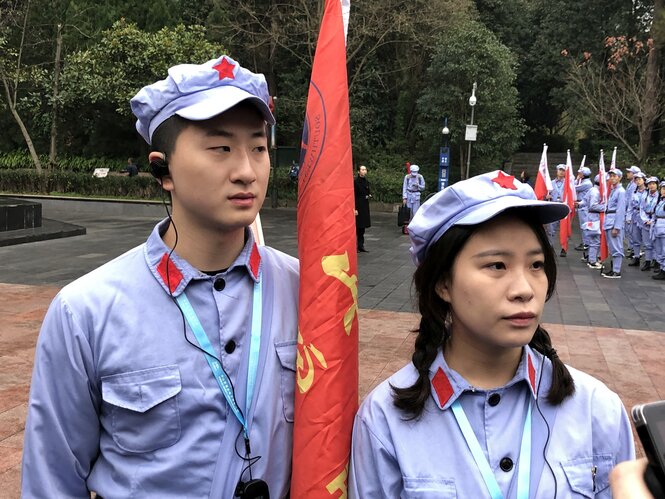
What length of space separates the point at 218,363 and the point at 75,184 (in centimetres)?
2298

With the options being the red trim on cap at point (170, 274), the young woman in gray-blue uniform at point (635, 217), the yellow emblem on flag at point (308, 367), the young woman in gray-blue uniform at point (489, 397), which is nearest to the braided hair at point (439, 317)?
the young woman in gray-blue uniform at point (489, 397)

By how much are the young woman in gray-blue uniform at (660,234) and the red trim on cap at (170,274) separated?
38.8ft

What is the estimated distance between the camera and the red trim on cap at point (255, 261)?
1.74 m

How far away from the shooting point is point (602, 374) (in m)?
5.83

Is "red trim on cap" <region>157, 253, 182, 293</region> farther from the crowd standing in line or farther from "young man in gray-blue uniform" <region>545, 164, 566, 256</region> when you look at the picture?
"young man in gray-blue uniform" <region>545, 164, 566, 256</region>

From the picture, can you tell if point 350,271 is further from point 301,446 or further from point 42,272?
point 42,272

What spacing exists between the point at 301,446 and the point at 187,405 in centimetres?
31

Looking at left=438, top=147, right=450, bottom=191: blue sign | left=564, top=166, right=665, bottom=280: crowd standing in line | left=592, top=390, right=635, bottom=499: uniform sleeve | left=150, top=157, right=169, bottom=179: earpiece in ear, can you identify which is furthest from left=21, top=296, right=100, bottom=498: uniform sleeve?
left=438, top=147, right=450, bottom=191: blue sign

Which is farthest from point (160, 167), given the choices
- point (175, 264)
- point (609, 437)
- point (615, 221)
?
point (615, 221)

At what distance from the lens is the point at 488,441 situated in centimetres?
161

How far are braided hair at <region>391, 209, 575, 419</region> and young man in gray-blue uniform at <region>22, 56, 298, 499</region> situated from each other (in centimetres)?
34

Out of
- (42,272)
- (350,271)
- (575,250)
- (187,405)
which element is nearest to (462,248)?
(350,271)

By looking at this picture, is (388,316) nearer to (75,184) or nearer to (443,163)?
(443,163)

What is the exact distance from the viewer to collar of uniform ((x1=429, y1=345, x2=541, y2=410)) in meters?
1.66
